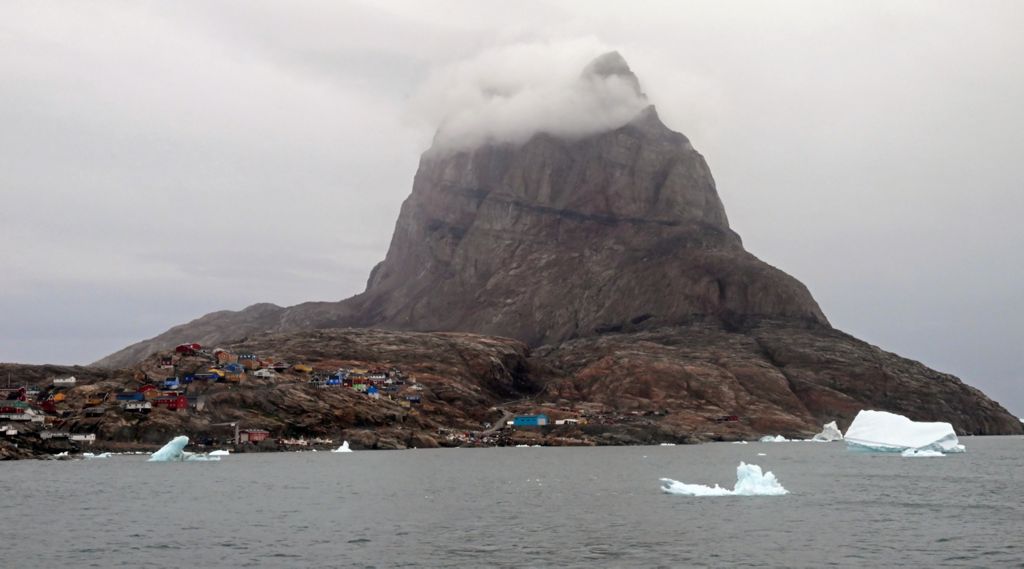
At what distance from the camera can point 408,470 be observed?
509 feet

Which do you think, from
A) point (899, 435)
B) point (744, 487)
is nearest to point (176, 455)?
point (744, 487)

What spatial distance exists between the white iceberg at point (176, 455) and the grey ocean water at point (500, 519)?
25275 millimetres

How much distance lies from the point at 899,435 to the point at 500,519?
130704 millimetres

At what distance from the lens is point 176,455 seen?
18500cm

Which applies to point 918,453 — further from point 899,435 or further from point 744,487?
point 744,487

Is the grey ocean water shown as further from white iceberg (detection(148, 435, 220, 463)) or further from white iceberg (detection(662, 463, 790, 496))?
white iceberg (detection(148, 435, 220, 463))

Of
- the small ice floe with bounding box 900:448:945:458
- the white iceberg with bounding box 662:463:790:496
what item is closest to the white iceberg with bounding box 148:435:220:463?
the white iceberg with bounding box 662:463:790:496

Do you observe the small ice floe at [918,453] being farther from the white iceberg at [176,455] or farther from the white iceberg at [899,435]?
the white iceberg at [176,455]

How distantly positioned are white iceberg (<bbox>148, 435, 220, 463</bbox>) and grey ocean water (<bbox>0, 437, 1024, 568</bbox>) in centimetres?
2527

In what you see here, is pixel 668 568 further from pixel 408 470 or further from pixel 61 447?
pixel 61 447

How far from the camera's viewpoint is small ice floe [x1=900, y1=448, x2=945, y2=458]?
188000 millimetres

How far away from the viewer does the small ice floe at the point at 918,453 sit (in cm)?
18800

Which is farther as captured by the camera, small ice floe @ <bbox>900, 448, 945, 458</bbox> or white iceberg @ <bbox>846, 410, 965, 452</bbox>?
white iceberg @ <bbox>846, 410, 965, 452</bbox>

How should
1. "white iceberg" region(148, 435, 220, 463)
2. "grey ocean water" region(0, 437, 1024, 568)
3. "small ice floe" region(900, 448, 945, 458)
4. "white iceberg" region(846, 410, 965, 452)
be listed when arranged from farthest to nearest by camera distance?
1. "white iceberg" region(846, 410, 965, 452)
2. "small ice floe" region(900, 448, 945, 458)
3. "white iceberg" region(148, 435, 220, 463)
4. "grey ocean water" region(0, 437, 1024, 568)
